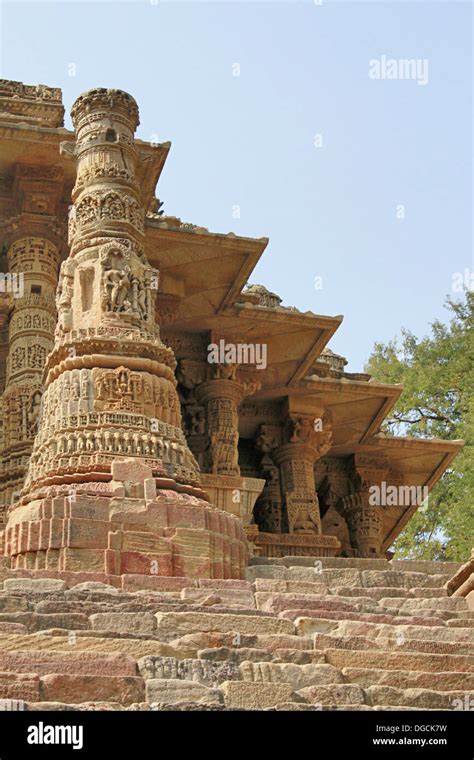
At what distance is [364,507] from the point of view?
61.4 feet

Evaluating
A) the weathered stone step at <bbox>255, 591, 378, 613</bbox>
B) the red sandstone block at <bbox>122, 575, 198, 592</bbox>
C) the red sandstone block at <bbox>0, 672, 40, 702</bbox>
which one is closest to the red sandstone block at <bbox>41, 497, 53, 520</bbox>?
the red sandstone block at <bbox>122, 575, 198, 592</bbox>

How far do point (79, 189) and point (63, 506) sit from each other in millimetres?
4017

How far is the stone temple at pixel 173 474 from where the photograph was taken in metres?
5.66

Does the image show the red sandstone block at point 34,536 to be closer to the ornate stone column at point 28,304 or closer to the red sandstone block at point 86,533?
the red sandstone block at point 86,533

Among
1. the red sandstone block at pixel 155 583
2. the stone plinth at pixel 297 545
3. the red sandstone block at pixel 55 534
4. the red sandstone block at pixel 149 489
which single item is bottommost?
the red sandstone block at pixel 155 583

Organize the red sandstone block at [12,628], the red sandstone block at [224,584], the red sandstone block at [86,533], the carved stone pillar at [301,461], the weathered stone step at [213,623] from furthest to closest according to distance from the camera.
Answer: the carved stone pillar at [301,461] < the red sandstone block at [86,533] < the red sandstone block at [224,584] < the weathered stone step at [213,623] < the red sandstone block at [12,628]

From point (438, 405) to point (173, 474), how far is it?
52.1 feet

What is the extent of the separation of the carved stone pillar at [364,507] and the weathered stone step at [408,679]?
12.4m

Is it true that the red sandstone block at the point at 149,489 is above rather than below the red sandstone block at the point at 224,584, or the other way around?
above

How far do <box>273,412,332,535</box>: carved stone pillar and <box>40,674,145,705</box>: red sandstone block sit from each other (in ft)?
37.3

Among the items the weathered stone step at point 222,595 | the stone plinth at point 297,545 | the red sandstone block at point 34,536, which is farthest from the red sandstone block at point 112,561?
the stone plinth at point 297,545

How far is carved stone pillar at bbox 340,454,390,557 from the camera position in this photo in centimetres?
1839

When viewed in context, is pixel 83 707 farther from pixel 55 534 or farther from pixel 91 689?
pixel 55 534
